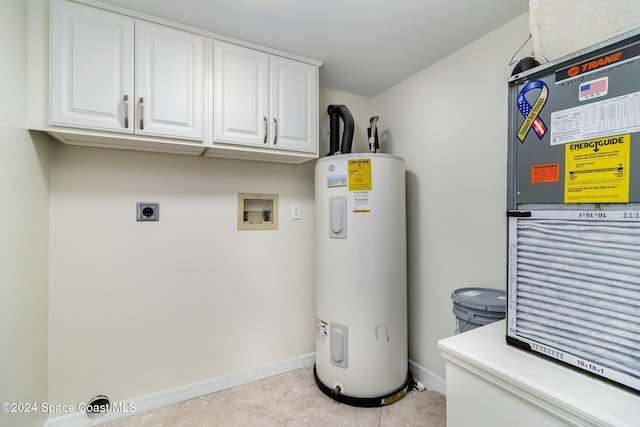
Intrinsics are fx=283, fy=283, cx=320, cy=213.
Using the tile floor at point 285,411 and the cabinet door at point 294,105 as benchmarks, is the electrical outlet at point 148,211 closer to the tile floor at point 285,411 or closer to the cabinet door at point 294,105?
the cabinet door at point 294,105

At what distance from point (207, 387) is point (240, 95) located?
79.8 inches

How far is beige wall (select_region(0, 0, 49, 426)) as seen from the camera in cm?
121

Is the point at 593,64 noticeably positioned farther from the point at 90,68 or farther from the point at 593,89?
the point at 90,68

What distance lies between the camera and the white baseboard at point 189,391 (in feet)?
5.52

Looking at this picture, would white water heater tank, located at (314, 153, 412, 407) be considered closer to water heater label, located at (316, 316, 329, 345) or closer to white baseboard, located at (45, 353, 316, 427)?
water heater label, located at (316, 316, 329, 345)

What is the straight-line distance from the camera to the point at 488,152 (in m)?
1.73

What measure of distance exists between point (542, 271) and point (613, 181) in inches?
11.7

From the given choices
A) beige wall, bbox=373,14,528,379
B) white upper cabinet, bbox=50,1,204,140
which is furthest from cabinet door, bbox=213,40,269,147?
beige wall, bbox=373,14,528,379

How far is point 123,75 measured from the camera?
5.04 ft

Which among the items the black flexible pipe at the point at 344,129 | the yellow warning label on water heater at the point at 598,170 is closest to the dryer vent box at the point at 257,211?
the black flexible pipe at the point at 344,129

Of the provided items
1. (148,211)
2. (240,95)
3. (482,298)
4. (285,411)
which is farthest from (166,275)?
(482,298)

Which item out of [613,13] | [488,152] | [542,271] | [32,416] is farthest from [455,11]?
[32,416]

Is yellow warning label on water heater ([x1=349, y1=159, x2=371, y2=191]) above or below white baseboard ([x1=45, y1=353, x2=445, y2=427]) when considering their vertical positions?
above

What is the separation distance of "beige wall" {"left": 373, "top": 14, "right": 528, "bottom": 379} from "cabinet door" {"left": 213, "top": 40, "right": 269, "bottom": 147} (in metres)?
1.15
